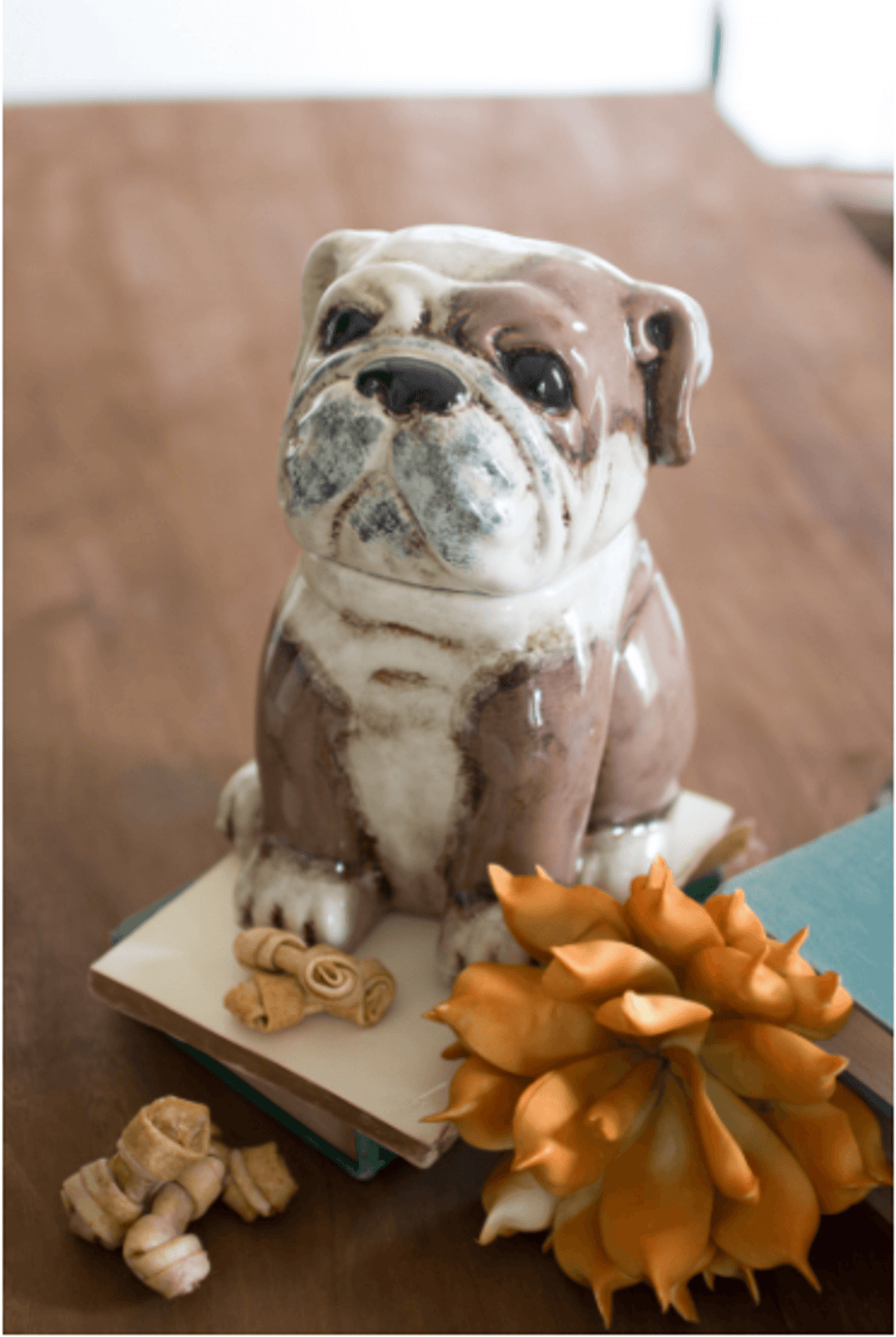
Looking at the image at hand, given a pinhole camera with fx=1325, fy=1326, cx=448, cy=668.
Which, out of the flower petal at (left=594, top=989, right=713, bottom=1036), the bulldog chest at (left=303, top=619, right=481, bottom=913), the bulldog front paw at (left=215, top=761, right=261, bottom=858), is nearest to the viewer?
the flower petal at (left=594, top=989, right=713, bottom=1036)

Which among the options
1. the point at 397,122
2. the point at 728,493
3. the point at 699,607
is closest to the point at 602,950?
the point at 699,607

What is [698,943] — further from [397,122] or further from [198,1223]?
[397,122]

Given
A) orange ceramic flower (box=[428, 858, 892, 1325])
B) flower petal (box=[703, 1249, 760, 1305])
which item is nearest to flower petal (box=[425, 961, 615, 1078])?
orange ceramic flower (box=[428, 858, 892, 1325])

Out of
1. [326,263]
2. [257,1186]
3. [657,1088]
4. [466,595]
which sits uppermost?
[326,263]

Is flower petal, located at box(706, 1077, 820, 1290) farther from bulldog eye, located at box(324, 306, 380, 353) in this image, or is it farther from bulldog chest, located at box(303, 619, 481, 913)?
bulldog eye, located at box(324, 306, 380, 353)

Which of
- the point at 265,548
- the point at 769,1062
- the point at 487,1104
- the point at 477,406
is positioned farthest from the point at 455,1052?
the point at 265,548

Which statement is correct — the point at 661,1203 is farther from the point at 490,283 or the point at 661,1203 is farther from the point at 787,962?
the point at 490,283
